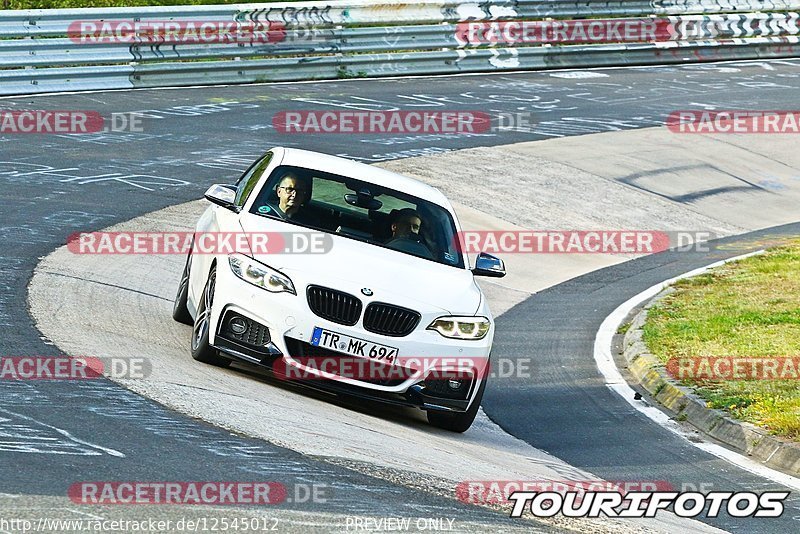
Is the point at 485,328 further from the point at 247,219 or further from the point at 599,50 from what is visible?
the point at 599,50

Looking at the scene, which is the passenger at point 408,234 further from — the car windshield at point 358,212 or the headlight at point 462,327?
the headlight at point 462,327

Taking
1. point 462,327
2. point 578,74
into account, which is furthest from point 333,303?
point 578,74

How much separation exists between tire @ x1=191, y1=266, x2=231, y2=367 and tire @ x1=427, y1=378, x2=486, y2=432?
1512 millimetres

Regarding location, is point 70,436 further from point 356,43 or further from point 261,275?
point 356,43

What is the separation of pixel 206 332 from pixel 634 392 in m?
4.31

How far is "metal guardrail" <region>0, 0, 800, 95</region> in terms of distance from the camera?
2159 centimetres

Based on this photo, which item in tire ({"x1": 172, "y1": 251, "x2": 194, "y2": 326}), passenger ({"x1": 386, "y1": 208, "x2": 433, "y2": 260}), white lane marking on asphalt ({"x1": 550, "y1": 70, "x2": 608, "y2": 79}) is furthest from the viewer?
white lane marking on asphalt ({"x1": 550, "y1": 70, "x2": 608, "y2": 79})

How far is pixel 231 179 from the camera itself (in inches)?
693

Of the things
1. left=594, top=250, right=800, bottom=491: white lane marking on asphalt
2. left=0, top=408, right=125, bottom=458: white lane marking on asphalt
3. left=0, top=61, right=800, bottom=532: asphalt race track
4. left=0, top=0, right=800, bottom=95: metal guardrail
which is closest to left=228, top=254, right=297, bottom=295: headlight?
left=0, top=61, right=800, bottom=532: asphalt race track

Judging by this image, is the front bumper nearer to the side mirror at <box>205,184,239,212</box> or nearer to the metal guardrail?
the side mirror at <box>205,184,239,212</box>

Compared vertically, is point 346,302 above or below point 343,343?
above

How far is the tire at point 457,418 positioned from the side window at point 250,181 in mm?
2258

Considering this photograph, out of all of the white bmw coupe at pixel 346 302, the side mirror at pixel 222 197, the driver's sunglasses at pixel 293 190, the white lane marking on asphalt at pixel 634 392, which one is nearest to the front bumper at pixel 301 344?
the white bmw coupe at pixel 346 302

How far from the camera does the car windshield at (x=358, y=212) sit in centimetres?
973
